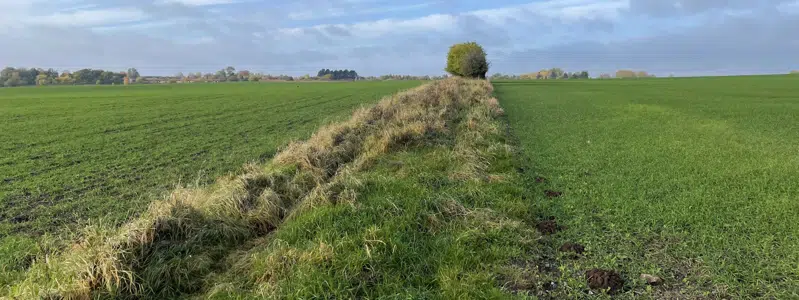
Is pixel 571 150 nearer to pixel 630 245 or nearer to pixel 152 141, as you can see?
pixel 630 245

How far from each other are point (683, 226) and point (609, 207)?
38.9 inches

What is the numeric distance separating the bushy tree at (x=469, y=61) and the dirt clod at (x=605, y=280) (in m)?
71.8

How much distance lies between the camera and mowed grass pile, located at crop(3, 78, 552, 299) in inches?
163

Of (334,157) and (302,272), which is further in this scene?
(334,157)

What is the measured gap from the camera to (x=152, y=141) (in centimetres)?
1473

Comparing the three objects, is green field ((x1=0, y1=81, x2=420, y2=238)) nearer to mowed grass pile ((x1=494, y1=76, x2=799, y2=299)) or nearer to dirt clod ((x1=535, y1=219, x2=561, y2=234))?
dirt clod ((x1=535, y1=219, x2=561, y2=234))

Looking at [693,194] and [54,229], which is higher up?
[693,194]

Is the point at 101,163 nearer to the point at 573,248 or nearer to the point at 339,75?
the point at 573,248

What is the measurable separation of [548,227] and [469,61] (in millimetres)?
70701

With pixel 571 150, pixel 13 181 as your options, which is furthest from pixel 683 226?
pixel 13 181

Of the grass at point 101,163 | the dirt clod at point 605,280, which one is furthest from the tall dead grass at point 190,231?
the dirt clod at point 605,280

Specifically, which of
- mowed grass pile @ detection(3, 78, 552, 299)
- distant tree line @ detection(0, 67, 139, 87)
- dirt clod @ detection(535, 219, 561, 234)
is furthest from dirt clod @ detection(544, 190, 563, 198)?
distant tree line @ detection(0, 67, 139, 87)

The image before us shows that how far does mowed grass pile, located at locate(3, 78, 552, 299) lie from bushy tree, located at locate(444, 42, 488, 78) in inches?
2684

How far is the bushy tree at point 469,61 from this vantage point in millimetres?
74000
